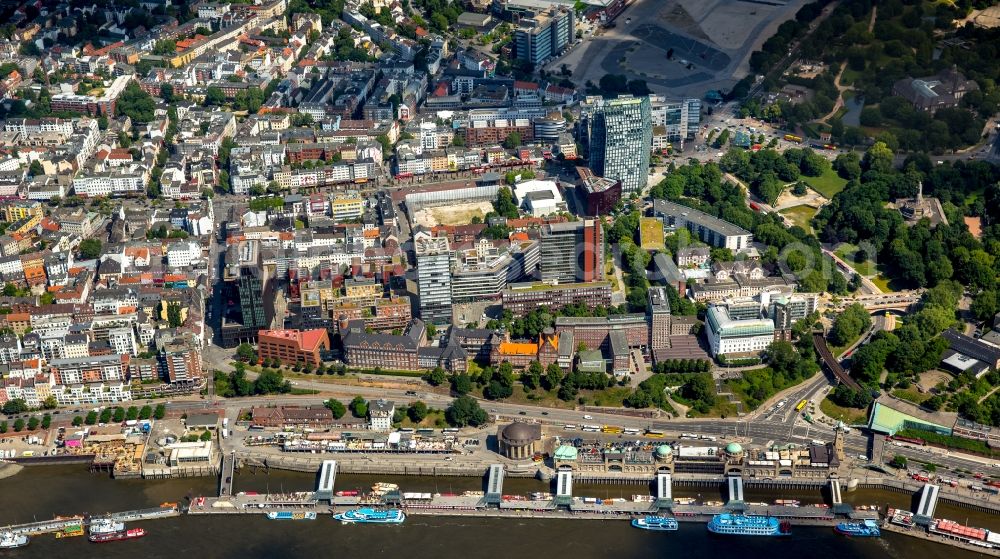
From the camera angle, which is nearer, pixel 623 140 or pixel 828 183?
pixel 623 140

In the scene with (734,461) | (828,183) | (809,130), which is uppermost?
(809,130)

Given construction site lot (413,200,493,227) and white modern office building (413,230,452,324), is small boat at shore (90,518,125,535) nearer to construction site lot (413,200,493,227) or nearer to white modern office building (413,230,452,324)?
white modern office building (413,230,452,324)

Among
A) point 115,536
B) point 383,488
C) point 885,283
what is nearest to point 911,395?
point 885,283

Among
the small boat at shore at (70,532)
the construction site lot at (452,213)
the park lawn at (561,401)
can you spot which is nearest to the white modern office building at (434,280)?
the park lawn at (561,401)

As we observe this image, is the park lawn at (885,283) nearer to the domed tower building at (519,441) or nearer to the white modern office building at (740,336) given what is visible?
the white modern office building at (740,336)

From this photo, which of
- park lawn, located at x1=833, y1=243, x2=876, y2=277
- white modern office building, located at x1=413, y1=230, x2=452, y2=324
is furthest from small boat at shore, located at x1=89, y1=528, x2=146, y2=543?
park lawn, located at x1=833, y1=243, x2=876, y2=277

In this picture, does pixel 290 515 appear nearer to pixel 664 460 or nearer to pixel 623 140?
pixel 664 460
